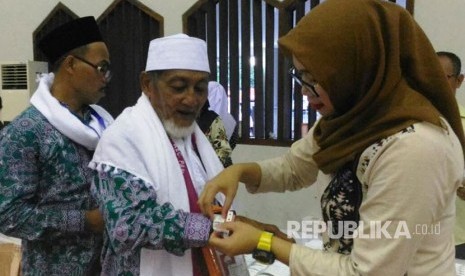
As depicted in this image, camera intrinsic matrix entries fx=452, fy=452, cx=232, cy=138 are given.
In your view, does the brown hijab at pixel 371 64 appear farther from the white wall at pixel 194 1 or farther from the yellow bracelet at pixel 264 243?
the white wall at pixel 194 1

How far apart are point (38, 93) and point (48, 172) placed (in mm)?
273

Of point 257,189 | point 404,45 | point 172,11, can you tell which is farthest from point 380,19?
point 172,11

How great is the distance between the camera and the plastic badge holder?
43.5 inches

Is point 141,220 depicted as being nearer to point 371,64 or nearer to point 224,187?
point 224,187

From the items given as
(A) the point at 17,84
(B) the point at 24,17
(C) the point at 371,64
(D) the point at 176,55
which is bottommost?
(C) the point at 371,64

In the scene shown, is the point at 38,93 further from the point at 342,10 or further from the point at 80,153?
the point at 342,10

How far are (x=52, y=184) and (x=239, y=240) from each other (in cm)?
69

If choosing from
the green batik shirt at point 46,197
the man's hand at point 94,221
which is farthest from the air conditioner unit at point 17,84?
the man's hand at point 94,221

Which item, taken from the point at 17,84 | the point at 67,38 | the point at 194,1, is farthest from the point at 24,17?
the point at 67,38

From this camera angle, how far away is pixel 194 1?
3.73 m

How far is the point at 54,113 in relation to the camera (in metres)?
1.39

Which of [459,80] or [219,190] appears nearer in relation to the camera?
[219,190]

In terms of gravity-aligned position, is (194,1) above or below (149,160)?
above

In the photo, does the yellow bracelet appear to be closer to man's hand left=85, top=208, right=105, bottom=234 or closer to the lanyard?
the lanyard
